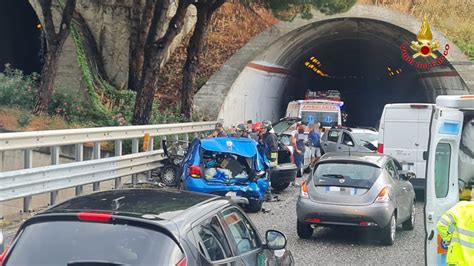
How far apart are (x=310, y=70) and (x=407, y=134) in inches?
1181

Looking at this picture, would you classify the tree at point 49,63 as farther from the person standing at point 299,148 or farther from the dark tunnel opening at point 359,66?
the dark tunnel opening at point 359,66

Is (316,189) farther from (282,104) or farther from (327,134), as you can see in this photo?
(282,104)

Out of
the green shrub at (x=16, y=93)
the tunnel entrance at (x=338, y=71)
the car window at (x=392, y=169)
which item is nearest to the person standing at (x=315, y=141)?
the tunnel entrance at (x=338, y=71)

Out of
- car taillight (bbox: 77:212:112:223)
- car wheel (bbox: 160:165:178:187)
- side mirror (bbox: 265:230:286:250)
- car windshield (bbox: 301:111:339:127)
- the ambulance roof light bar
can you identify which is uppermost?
the ambulance roof light bar

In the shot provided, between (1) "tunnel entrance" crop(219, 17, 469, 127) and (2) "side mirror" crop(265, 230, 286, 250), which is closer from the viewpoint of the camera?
(2) "side mirror" crop(265, 230, 286, 250)

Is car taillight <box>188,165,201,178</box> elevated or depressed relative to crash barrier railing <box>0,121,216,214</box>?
depressed

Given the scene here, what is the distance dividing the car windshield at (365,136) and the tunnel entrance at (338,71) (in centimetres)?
547

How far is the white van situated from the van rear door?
10.9 meters

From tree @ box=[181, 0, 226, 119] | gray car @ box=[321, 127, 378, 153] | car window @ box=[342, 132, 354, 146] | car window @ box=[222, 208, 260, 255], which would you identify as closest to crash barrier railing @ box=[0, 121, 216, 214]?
car window @ box=[222, 208, 260, 255]

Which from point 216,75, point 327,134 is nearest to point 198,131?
point 327,134

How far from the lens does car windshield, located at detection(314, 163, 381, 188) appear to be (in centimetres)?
1179

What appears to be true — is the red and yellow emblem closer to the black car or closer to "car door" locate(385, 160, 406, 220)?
"car door" locate(385, 160, 406, 220)

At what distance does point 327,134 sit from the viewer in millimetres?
25062

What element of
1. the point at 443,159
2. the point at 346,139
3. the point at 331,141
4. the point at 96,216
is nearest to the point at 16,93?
the point at 331,141
